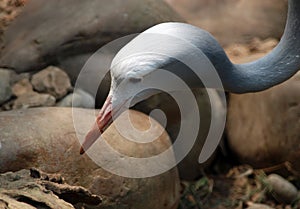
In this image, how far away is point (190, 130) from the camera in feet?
7.14

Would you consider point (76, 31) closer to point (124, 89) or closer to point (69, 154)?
point (69, 154)

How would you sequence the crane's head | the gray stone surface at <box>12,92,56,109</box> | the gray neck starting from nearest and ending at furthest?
the crane's head → the gray neck → the gray stone surface at <box>12,92,56,109</box>

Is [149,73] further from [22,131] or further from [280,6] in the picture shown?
[280,6]

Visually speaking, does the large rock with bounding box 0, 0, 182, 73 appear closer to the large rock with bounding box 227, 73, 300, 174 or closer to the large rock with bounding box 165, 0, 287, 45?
the large rock with bounding box 227, 73, 300, 174

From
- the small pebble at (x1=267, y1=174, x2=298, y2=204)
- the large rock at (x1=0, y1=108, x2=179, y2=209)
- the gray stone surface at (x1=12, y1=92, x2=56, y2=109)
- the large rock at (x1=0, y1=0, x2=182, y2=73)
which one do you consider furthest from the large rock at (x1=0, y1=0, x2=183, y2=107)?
the small pebble at (x1=267, y1=174, x2=298, y2=204)

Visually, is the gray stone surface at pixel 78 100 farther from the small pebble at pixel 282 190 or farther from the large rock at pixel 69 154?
the small pebble at pixel 282 190

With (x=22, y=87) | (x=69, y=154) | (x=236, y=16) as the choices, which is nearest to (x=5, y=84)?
(x=22, y=87)

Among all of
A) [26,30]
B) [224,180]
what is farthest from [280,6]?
[26,30]

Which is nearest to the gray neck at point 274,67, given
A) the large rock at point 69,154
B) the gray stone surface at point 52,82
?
the large rock at point 69,154

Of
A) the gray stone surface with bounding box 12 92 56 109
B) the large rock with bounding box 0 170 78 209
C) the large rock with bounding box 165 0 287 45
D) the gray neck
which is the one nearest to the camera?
the large rock with bounding box 0 170 78 209

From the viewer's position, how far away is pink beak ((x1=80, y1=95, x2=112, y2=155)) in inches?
61.2

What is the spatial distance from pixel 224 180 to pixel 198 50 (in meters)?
0.99

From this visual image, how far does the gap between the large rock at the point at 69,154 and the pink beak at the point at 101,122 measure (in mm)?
129

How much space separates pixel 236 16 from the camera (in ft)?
9.40
